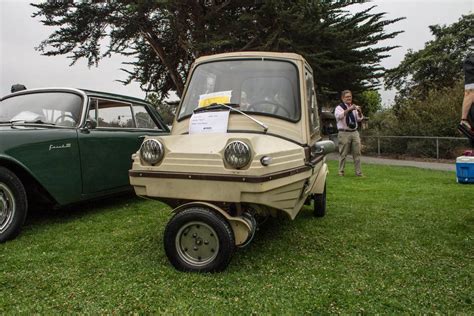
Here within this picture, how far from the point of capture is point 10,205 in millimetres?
4172

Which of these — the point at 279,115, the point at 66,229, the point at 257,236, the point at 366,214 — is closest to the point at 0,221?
the point at 66,229

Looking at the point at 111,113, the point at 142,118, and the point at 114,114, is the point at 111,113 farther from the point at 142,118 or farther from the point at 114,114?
the point at 142,118

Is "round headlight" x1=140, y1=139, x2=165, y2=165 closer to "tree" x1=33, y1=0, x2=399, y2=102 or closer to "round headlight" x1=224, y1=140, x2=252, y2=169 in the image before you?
"round headlight" x1=224, y1=140, x2=252, y2=169

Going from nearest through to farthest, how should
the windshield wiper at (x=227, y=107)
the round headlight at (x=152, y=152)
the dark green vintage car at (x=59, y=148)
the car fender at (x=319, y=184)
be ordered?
the round headlight at (x=152, y=152), the windshield wiper at (x=227, y=107), the dark green vintage car at (x=59, y=148), the car fender at (x=319, y=184)

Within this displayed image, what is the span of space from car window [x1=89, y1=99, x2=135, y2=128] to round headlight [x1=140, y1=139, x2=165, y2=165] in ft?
7.67

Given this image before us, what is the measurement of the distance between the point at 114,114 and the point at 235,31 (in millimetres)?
10280

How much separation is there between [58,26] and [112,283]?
16.7 meters

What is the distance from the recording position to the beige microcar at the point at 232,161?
10.3 ft

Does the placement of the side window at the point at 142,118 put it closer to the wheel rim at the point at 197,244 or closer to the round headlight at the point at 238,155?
the wheel rim at the point at 197,244

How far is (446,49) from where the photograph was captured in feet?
100

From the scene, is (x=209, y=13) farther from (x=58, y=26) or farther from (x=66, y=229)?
(x=66, y=229)

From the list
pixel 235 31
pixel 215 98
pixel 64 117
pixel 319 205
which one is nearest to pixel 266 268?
pixel 215 98

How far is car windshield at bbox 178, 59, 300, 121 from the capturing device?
4078 mm

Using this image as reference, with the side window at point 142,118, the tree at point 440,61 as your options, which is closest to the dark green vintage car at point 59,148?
the side window at point 142,118
